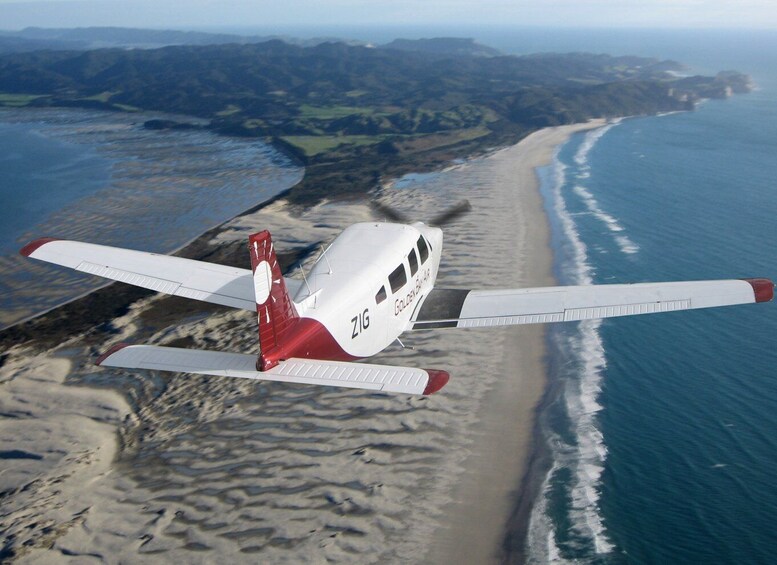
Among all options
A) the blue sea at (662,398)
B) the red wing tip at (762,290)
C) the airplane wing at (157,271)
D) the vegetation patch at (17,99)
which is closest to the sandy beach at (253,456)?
the blue sea at (662,398)

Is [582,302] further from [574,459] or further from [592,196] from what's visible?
[592,196]

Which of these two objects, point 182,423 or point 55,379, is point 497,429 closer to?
point 182,423

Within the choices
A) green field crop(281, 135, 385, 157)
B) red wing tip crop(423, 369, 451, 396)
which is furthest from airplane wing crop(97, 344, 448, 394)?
green field crop(281, 135, 385, 157)

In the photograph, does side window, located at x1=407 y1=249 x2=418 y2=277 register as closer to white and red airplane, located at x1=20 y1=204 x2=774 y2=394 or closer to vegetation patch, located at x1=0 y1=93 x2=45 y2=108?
white and red airplane, located at x1=20 y1=204 x2=774 y2=394

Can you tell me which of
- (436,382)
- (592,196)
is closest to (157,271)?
(436,382)

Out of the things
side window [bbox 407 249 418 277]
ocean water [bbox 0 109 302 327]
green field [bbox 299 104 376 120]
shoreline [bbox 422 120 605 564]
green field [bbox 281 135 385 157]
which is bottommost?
shoreline [bbox 422 120 605 564]

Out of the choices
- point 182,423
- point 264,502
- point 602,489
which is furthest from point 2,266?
point 602,489
